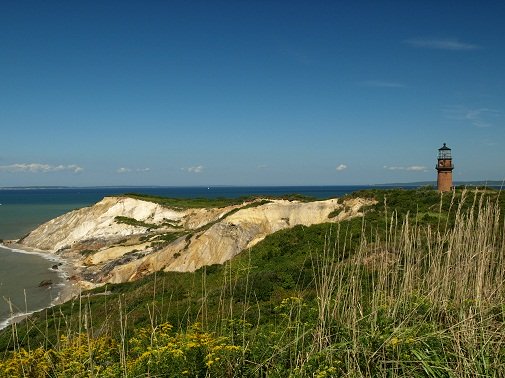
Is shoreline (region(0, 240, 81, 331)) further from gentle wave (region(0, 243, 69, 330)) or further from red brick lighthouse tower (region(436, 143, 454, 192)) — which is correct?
red brick lighthouse tower (region(436, 143, 454, 192))

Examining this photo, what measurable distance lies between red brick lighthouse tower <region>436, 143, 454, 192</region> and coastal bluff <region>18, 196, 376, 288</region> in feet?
27.1

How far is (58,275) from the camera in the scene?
40.0 meters

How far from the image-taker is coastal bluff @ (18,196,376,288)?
29.3m

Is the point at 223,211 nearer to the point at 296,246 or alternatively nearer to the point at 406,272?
the point at 296,246

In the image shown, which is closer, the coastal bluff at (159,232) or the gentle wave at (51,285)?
the gentle wave at (51,285)

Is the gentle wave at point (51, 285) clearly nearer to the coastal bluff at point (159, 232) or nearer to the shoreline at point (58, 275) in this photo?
the shoreline at point (58, 275)

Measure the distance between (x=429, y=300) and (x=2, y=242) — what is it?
68518 millimetres

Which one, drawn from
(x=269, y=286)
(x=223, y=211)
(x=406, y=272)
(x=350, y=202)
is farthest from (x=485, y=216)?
(x=223, y=211)

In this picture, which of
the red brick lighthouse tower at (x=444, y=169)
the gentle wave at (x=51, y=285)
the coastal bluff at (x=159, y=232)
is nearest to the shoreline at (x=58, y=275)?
the gentle wave at (x=51, y=285)

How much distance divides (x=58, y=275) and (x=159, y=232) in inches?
572

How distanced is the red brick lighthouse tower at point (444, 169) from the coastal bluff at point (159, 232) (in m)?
8.26

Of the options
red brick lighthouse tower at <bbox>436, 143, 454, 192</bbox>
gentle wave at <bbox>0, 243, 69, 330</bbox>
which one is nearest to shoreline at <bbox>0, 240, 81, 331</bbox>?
gentle wave at <bbox>0, 243, 69, 330</bbox>

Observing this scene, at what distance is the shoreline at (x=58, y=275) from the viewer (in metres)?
25.0

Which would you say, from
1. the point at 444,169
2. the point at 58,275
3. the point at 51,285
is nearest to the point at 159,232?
the point at 58,275
